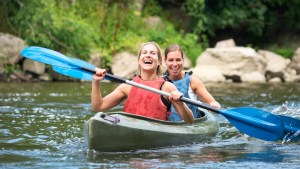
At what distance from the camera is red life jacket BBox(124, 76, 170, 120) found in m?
6.00

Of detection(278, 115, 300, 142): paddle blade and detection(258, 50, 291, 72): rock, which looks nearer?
detection(278, 115, 300, 142): paddle blade

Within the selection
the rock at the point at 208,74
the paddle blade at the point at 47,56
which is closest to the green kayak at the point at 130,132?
the paddle blade at the point at 47,56

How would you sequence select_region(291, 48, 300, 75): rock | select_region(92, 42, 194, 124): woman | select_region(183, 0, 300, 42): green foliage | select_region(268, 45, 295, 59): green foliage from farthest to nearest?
select_region(183, 0, 300, 42): green foliage < select_region(268, 45, 295, 59): green foliage < select_region(291, 48, 300, 75): rock < select_region(92, 42, 194, 124): woman

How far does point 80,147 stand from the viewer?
596cm

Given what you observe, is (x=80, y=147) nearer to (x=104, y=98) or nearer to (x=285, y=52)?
(x=104, y=98)

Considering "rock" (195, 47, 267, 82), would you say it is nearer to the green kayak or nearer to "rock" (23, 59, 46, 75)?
"rock" (23, 59, 46, 75)

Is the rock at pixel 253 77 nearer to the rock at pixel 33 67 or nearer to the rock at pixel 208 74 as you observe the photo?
the rock at pixel 208 74

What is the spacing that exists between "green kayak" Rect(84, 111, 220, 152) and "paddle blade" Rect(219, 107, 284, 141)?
0.39 metres

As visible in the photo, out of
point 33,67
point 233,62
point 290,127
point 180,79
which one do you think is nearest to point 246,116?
point 290,127

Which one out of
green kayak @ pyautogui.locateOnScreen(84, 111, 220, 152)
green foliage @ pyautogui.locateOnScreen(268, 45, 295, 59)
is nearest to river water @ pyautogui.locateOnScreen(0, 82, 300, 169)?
green kayak @ pyautogui.locateOnScreen(84, 111, 220, 152)

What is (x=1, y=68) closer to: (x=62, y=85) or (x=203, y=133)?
(x=62, y=85)

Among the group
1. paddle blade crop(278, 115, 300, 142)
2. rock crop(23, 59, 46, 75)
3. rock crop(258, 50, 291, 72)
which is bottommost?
paddle blade crop(278, 115, 300, 142)

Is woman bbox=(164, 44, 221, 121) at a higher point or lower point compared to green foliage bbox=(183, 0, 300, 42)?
lower

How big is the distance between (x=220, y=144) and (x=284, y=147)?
59 centimetres
